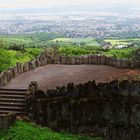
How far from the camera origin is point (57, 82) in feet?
109

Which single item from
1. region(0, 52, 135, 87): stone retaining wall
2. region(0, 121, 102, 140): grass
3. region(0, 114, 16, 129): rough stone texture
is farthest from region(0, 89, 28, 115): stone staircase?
region(0, 52, 135, 87): stone retaining wall

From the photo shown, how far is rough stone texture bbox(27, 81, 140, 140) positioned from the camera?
28.8 m

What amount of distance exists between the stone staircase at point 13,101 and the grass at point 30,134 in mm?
1709

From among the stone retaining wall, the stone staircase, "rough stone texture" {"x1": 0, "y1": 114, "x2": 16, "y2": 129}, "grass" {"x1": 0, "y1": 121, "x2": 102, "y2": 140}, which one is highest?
the stone retaining wall

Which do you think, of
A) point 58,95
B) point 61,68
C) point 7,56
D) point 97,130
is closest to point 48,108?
point 58,95

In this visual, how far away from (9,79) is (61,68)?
5509 millimetres

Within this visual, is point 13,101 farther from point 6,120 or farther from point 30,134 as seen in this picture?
point 30,134

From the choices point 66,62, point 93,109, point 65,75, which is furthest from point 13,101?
point 66,62

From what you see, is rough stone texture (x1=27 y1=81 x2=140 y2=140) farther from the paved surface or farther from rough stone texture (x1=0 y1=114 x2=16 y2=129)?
the paved surface

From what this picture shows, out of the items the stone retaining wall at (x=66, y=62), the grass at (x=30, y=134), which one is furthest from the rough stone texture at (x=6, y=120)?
the stone retaining wall at (x=66, y=62)

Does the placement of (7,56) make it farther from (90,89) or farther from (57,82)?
(90,89)

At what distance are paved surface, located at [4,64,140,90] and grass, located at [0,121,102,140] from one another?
175 inches

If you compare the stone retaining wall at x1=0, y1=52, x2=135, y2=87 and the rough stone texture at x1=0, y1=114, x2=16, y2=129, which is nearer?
the rough stone texture at x1=0, y1=114, x2=16, y2=129

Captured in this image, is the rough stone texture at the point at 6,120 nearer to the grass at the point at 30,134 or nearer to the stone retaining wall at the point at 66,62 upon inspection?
the grass at the point at 30,134
